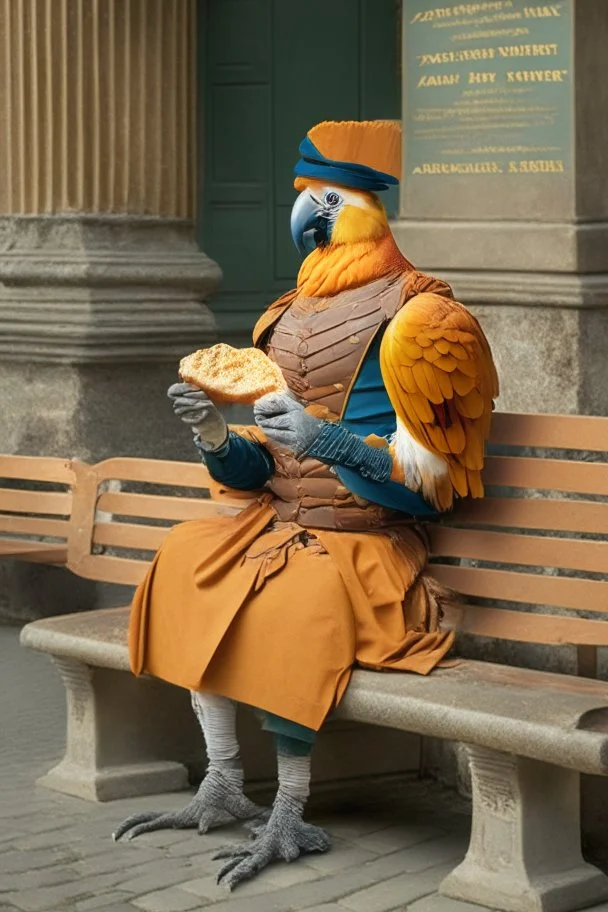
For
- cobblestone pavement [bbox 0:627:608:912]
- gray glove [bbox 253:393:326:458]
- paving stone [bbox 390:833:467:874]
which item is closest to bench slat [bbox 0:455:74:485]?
cobblestone pavement [bbox 0:627:608:912]

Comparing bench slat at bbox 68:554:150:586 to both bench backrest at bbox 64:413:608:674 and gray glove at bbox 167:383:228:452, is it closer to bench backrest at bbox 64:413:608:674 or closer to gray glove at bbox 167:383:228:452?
bench backrest at bbox 64:413:608:674

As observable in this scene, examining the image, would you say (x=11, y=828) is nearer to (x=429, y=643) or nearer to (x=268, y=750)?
(x=268, y=750)

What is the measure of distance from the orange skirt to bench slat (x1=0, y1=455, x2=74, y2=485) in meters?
1.16

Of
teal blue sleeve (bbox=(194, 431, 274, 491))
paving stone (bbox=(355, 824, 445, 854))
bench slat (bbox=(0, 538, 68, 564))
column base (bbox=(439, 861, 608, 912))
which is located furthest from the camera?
bench slat (bbox=(0, 538, 68, 564))

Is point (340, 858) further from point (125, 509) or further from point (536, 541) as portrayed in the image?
point (125, 509)

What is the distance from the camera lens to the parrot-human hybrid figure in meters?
5.22

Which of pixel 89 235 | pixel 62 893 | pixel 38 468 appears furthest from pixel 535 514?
pixel 89 235

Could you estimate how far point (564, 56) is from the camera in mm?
5773

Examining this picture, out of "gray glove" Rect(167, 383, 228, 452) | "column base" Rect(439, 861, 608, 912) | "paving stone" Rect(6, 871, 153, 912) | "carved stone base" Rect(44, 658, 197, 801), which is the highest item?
"gray glove" Rect(167, 383, 228, 452)

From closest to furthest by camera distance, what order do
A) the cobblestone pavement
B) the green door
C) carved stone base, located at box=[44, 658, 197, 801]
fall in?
1. the cobblestone pavement
2. carved stone base, located at box=[44, 658, 197, 801]
3. the green door

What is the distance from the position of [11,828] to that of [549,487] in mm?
1717

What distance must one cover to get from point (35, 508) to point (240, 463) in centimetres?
201

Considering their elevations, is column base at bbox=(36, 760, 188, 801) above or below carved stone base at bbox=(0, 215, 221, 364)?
below

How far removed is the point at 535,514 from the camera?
5.44 metres
